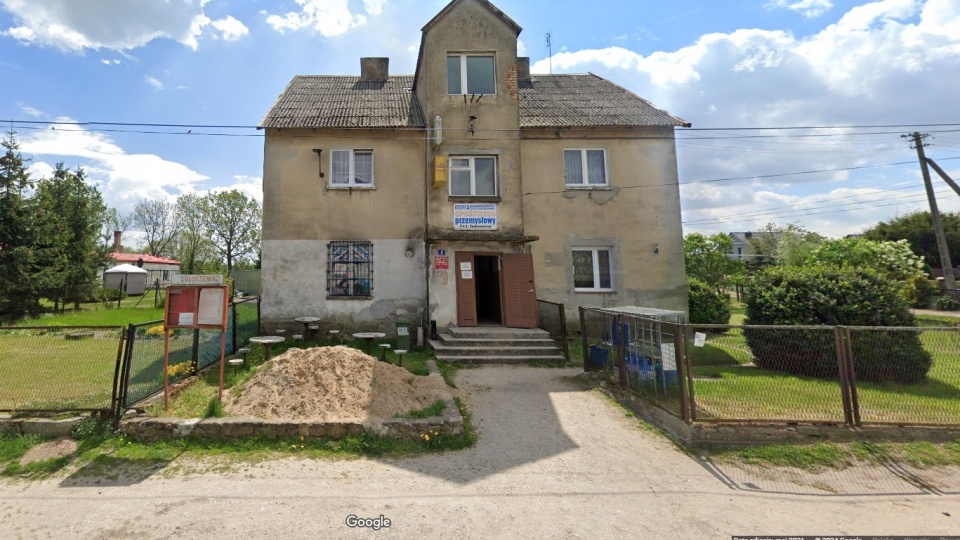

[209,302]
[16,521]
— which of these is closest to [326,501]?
[16,521]

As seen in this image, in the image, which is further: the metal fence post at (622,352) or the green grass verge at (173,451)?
the metal fence post at (622,352)

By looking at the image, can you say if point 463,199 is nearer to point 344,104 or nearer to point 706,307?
point 344,104

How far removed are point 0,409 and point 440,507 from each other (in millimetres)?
6812

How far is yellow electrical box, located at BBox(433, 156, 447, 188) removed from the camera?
1214 cm

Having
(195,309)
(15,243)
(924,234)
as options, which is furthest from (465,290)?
(924,234)

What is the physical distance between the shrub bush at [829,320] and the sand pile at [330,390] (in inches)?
239

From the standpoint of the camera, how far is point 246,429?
5289mm

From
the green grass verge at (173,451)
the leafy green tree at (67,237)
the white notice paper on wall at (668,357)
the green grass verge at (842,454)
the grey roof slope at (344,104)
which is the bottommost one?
the green grass verge at (842,454)

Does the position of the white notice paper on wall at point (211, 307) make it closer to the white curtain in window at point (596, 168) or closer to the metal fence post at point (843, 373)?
the metal fence post at point (843, 373)

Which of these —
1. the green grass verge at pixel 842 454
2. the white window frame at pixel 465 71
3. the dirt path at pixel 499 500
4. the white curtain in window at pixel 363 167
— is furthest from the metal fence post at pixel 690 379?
the white curtain in window at pixel 363 167

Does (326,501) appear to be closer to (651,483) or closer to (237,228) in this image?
(651,483)

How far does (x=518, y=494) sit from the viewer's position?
419cm

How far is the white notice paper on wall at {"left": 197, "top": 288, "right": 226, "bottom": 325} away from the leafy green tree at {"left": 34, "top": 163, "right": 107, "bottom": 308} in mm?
18471

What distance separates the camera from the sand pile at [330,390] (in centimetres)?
570
